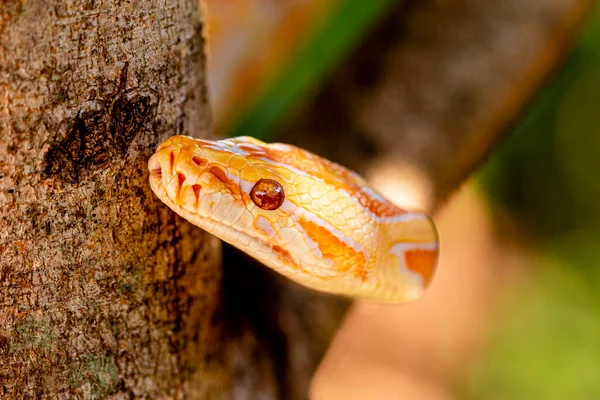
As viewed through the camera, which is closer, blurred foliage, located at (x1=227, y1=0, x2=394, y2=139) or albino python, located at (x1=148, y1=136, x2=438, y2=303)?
albino python, located at (x1=148, y1=136, x2=438, y2=303)

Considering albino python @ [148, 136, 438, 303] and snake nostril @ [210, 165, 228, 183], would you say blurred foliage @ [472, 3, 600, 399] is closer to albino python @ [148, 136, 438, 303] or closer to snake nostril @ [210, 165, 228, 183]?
albino python @ [148, 136, 438, 303]

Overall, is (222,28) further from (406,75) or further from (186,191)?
(186,191)

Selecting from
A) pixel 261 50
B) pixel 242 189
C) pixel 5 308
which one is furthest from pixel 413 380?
pixel 5 308

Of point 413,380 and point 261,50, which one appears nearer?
point 261,50

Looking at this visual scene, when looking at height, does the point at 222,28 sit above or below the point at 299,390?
above

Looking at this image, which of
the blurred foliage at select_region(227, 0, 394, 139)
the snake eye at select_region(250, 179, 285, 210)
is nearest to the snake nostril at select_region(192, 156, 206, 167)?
the snake eye at select_region(250, 179, 285, 210)

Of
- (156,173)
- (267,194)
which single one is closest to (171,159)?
(156,173)

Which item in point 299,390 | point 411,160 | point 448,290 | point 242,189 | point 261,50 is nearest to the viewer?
point 242,189
